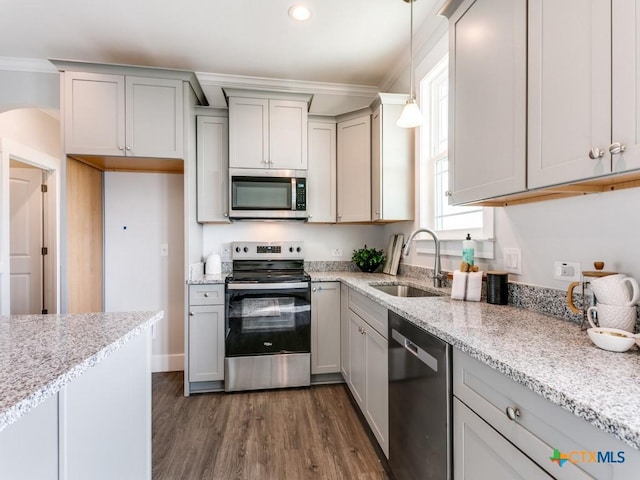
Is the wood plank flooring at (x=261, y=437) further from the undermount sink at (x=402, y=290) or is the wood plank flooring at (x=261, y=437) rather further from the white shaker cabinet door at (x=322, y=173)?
the white shaker cabinet door at (x=322, y=173)

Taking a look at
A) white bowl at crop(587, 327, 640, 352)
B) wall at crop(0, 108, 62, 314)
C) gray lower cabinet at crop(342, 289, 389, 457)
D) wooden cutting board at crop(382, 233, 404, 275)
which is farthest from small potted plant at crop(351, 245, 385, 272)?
wall at crop(0, 108, 62, 314)

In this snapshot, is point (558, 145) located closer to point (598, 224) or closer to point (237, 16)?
point (598, 224)

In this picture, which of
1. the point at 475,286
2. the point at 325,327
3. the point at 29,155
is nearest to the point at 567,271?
the point at 475,286

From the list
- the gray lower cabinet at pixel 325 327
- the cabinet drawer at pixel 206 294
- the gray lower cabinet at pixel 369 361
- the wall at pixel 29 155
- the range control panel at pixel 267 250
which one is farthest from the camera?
the range control panel at pixel 267 250

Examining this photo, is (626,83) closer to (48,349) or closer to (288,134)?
(48,349)

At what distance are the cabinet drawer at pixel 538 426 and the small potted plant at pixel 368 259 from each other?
1.99 metres

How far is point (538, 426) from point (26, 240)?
488cm

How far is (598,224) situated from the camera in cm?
112

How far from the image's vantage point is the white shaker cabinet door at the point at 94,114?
2.35m

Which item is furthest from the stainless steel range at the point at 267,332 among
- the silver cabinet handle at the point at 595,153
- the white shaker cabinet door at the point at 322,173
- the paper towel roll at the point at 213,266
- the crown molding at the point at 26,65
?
the crown molding at the point at 26,65

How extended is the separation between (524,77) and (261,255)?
2.47 meters

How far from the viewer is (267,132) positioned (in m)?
2.78

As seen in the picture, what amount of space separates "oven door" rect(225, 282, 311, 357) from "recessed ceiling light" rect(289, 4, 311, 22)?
1.90 m

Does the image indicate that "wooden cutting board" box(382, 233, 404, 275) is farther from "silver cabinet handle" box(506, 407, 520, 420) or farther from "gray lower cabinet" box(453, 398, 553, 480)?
"silver cabinet handle" box(506, 407, 520, 420)
